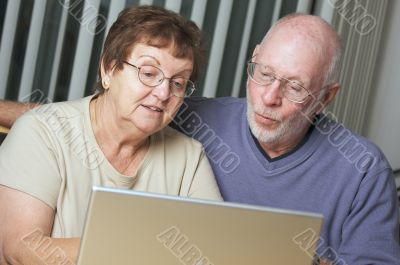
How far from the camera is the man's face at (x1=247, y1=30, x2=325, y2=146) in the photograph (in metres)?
1.72

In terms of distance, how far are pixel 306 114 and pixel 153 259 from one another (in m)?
0.91

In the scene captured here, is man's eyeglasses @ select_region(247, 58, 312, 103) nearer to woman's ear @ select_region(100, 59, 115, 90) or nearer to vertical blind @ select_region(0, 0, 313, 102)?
woman's ear @ select_region(100, 59, 115, 90)

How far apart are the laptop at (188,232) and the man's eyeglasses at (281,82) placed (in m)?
0.68

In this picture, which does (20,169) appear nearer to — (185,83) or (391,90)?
(185,83)

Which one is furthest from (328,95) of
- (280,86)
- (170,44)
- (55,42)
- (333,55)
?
(55,42)

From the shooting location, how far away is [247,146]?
1840 mm

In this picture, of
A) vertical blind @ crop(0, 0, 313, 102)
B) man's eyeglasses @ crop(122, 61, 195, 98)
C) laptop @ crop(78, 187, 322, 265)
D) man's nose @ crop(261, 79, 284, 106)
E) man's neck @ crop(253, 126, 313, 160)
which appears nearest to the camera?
laptop @ crop(78, 187, 322, 265)

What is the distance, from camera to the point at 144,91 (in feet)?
4.92

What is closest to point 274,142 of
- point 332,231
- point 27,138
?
point 332,231

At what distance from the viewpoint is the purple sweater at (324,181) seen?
1.73m

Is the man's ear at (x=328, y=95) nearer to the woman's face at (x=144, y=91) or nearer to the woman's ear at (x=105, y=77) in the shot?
the woman's face at (x=144, y=91)

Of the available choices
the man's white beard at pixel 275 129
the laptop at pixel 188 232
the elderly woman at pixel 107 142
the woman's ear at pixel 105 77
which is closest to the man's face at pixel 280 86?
the man's white beard at pixel 275 129

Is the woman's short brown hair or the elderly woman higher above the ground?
the woman's short brown hair

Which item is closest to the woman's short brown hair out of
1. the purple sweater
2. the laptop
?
the purple sweater
